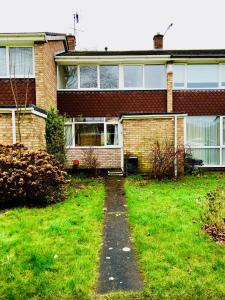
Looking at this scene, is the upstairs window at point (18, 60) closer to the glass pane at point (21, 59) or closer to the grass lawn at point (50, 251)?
the glass pane at point (21, 59)

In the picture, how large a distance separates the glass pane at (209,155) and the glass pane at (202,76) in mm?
3309

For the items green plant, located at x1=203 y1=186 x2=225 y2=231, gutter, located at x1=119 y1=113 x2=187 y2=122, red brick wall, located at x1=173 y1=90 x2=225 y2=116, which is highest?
red brick wall, located at x1=173 y1=90 x2=225 y2=116

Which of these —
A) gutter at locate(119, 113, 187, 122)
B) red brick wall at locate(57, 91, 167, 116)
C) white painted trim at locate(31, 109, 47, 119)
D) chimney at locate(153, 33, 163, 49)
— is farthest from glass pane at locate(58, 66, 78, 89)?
chimney at locate(153, 33, 163, 49)

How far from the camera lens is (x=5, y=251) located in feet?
17.4

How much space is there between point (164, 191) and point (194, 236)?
411 centimetres

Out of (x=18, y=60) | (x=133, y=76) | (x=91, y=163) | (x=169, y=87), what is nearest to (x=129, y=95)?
(x=133, y=76)

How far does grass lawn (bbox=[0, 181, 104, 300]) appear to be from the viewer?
4.19 metres

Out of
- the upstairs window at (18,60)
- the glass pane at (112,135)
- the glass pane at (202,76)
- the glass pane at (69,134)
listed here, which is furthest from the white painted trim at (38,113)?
the glass pane at (202,76)

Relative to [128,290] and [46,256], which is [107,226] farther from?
[128,290]

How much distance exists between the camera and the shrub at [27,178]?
26.6 ft

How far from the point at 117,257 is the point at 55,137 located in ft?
27.2

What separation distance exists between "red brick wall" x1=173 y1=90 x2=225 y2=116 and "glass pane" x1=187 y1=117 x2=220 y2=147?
13.9 inches

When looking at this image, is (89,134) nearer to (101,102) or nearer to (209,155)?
(101,102)

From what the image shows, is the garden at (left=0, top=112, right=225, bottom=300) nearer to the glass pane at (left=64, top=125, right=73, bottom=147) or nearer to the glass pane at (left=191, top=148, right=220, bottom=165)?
the glass pane at (left=191, top=148, right=220, bottom=165)
